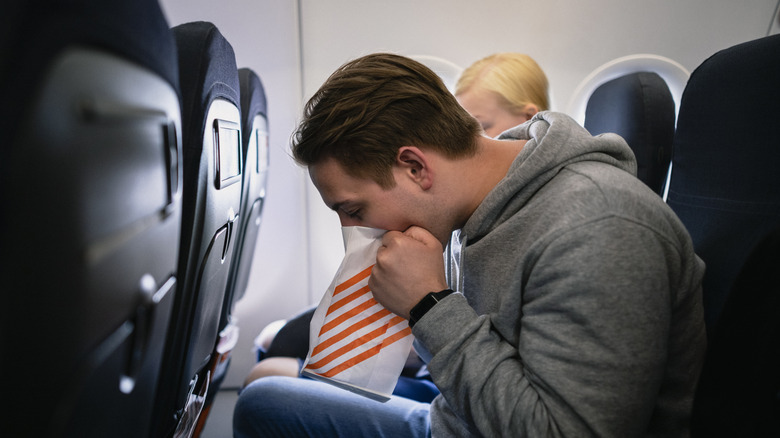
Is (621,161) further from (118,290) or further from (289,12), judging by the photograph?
(289,12)

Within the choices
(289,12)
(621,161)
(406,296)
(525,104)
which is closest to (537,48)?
(525,104)

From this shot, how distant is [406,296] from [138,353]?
1.37 ft

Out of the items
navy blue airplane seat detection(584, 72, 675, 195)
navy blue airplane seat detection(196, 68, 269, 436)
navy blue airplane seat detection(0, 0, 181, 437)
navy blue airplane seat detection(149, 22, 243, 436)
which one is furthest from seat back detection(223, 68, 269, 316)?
navy blue airplane seat detection(584, 72, 675, 195)

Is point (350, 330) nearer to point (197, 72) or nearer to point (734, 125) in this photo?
point (197, 72)

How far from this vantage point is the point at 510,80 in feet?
6.12

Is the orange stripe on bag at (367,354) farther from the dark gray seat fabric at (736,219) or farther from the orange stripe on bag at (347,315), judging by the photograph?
the dark gray seat fabric at (736,219)

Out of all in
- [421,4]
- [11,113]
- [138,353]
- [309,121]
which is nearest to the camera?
[11,113]

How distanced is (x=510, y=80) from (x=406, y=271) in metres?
1.30

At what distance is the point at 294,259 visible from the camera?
233cm

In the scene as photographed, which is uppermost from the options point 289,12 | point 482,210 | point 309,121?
point 289,12

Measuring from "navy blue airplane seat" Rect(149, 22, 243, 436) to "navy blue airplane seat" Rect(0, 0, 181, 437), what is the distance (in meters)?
0.15

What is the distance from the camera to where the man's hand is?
815mm

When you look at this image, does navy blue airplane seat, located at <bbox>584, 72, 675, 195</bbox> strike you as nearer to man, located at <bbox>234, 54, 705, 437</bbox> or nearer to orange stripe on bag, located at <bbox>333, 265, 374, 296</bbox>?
man, located at <bbox>234, 54, 705, 437</bbox>

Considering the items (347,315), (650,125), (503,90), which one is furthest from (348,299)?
(503,90)
